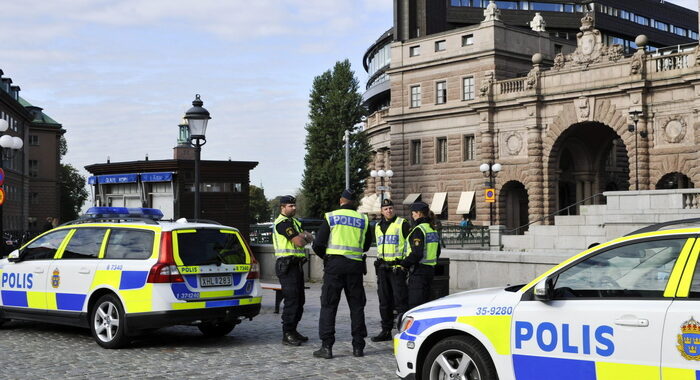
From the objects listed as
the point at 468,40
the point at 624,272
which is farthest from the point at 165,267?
the point at 468,40

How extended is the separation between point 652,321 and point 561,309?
2.27ft

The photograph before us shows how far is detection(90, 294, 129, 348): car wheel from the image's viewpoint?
9930mm

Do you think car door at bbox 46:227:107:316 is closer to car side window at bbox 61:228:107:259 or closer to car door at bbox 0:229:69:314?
car side window at bbox 61:228:107:259

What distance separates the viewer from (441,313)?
648 cm

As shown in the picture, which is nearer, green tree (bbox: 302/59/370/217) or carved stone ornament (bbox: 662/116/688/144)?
carved stone ornament (bbox: 662/116/688/144)

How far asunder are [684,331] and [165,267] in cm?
645

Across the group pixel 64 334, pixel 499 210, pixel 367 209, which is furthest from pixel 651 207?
pixel 367 209

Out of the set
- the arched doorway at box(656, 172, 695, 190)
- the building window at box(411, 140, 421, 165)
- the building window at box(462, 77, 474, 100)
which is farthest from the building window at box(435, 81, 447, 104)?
the arched doorway at box(656, 172, 695, 190)

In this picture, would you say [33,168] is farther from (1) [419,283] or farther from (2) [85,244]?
(1) [419,283]

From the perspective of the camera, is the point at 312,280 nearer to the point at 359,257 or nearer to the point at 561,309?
the point at 359,257

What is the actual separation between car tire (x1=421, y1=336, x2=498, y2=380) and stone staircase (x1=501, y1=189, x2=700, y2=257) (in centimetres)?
1357

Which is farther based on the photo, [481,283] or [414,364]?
[481,283]

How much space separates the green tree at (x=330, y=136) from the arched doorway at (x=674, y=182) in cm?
2130

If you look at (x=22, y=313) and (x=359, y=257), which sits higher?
(x=359, y=257)
